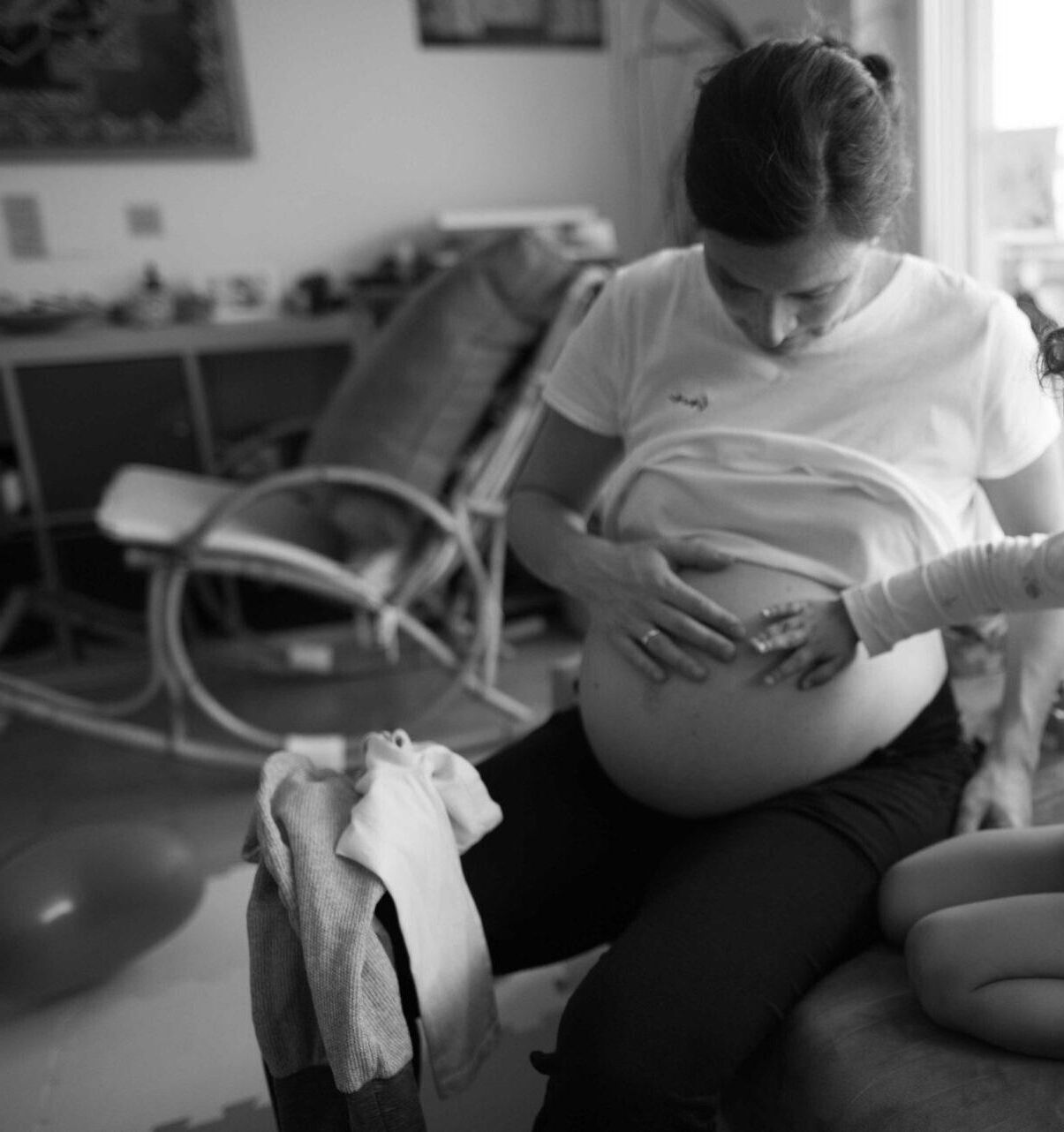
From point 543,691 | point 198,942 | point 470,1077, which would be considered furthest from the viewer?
point 543,691

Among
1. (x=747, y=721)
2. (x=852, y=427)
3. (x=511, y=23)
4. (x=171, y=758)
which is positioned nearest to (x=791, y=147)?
(x=852, y=427)

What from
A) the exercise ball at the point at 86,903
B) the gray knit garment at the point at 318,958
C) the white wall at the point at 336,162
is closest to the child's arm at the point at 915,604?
the gray knit garment at the point at 318,958

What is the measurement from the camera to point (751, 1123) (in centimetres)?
95

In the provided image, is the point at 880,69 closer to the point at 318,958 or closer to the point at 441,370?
the point at 318,958

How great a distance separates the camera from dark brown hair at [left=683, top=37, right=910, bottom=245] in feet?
3.03

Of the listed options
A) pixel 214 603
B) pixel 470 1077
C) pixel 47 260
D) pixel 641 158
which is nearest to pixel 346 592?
pixel 214 603

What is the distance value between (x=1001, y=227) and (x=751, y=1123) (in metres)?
1.92

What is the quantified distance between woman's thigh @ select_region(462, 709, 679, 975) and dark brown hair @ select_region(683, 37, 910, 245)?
22.6 inches

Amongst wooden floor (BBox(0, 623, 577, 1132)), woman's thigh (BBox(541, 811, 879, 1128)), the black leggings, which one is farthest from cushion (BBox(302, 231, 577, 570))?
woman's thigh (BBox(541, 811, 879, 1128))

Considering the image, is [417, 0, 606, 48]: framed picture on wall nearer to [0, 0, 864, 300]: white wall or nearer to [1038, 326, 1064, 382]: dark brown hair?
[0, 0, 864, 300]: white wall

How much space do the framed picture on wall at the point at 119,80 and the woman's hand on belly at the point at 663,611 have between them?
8.67 ft

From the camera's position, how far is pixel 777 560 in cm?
104

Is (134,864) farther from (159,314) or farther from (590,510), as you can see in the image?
(159,314)

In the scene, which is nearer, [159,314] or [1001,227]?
[1001,227]
